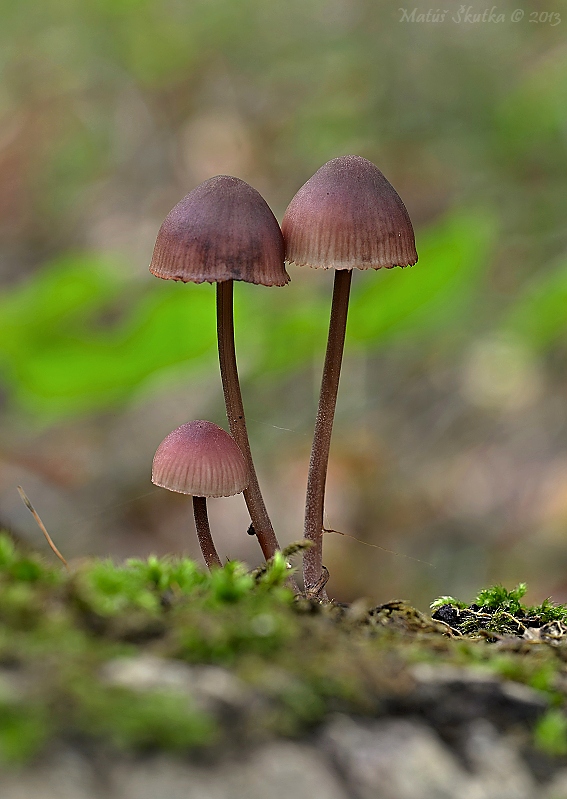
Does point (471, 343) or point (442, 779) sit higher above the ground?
point (471, 343)

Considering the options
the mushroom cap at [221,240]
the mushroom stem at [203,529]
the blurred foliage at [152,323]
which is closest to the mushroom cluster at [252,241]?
the mushroom cap at [221,240]

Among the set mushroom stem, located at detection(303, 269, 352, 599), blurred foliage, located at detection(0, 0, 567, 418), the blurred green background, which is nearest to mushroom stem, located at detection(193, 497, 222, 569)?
mushroom stem, located at detection(303, 269, 352, 599)

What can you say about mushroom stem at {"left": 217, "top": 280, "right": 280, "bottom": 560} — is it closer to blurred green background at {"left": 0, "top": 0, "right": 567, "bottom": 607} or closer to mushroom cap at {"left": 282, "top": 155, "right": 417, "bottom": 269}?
mushroom cap at {"left": 282, "top": 155, "right": 417, "bottom": 269}

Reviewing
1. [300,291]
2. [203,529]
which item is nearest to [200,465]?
[203,529]

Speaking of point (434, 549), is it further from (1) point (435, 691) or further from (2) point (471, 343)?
(1) point (435, 691)

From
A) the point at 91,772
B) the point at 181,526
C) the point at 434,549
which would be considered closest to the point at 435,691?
the point at 91,772

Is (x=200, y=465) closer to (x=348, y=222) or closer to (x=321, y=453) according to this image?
(x=321, y=453)
